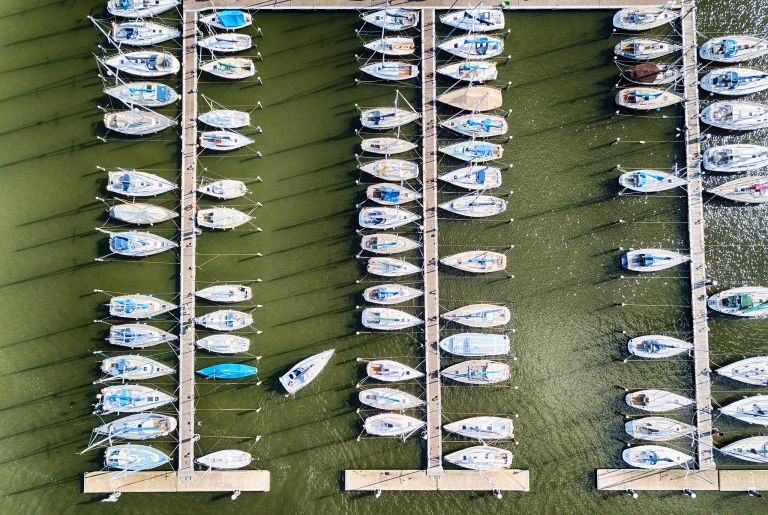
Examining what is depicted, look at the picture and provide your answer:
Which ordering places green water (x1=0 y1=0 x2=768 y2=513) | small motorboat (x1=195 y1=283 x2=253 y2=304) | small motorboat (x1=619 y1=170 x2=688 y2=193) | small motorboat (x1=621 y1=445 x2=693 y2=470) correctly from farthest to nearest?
1. small motorboat (x1=619 y1=170 x2=688 y2=193)
2. small motorboat (x1=195 y1=283 x2=253 y2=304)
3. green water (x1=0 y1=0 x2=768 y2=513)
4. small motorboat (x1=621 y1=445 x2=693 y2=470)

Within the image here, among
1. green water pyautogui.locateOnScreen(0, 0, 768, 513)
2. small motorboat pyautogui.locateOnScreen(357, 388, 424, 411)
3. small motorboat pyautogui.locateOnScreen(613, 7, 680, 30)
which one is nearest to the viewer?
small motorboat pyautogui.locateOnScreen(357, 388, 424, 411)

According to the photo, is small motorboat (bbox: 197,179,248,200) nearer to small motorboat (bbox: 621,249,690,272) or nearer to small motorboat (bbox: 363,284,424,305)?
small motorboat (bbox: 363,284,424,305)

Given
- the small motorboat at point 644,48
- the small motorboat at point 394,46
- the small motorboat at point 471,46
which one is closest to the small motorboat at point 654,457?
the small motorboat at point 644,48

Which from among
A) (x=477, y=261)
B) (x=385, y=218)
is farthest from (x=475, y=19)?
(x=477, y=261)

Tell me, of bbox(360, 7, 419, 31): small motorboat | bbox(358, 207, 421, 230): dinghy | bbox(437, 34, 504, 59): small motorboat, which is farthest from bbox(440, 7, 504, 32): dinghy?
bbox(358, 207, 421, 230): dinghy

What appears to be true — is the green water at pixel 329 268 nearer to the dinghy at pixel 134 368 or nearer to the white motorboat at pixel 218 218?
the white motorboat at pixel 218 218
